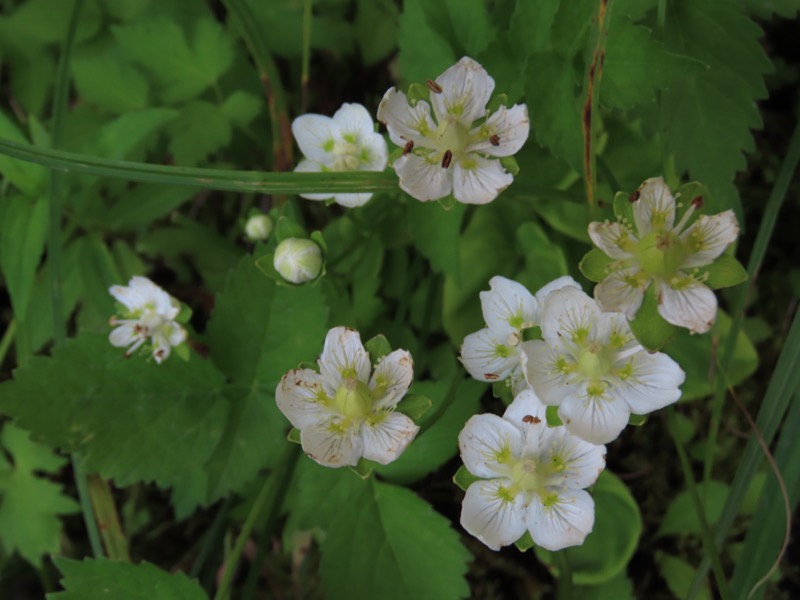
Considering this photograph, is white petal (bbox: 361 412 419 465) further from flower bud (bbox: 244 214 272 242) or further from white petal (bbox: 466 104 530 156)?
flower bud (bbox: 244 214 272 242)

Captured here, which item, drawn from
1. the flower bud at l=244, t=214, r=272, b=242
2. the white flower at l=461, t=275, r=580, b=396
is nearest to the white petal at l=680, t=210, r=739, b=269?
the white flower at l=461, t=275, r=580, b=396

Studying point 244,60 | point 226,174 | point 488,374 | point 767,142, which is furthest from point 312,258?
point 767,142

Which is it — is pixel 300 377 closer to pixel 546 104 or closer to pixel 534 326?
pixel 534 326

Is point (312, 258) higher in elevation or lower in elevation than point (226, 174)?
lower

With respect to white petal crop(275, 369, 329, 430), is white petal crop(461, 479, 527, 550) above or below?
below

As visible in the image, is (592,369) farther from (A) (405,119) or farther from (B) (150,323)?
(B) (150,323)

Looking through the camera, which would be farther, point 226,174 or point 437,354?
point 437,354

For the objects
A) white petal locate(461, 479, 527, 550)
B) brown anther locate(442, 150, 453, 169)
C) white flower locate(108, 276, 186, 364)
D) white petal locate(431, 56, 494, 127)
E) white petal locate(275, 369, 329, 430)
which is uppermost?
white petal locate(431, 56, 494, 127)

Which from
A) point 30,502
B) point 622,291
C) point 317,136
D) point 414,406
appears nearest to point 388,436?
point 414,406
